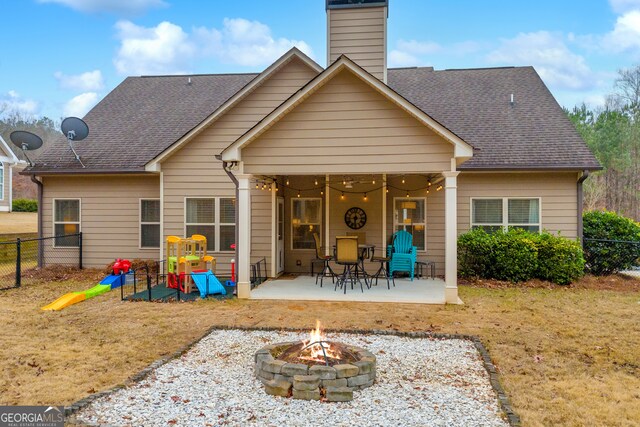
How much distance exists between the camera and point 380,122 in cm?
813

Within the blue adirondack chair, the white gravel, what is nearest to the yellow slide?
the white gravel

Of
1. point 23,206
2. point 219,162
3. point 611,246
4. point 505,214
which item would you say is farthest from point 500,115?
point 23,206

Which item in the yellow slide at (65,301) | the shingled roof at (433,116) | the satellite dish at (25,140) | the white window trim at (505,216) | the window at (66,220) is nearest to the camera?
the yellow slide at (65,301)

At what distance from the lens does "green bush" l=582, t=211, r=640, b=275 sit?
1092 cm

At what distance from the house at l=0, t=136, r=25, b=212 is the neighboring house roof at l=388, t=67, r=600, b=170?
1900 cm

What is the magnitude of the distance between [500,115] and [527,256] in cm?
451

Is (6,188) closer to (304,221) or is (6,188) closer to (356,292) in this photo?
(304,221)

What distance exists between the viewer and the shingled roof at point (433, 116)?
10.9 meters

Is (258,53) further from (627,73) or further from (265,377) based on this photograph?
Answer: (265,377)

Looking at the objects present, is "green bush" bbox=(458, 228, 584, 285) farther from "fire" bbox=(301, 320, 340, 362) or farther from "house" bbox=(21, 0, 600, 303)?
"fire" bbox=(301, 320, 340, 362)

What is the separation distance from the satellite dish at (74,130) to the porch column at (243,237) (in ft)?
18.8

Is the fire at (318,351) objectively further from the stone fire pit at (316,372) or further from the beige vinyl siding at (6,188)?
the beige vinyl siding at (6,188)

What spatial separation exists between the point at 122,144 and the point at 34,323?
6.81 m

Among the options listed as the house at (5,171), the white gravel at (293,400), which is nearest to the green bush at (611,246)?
the white gravel at (293,400)
